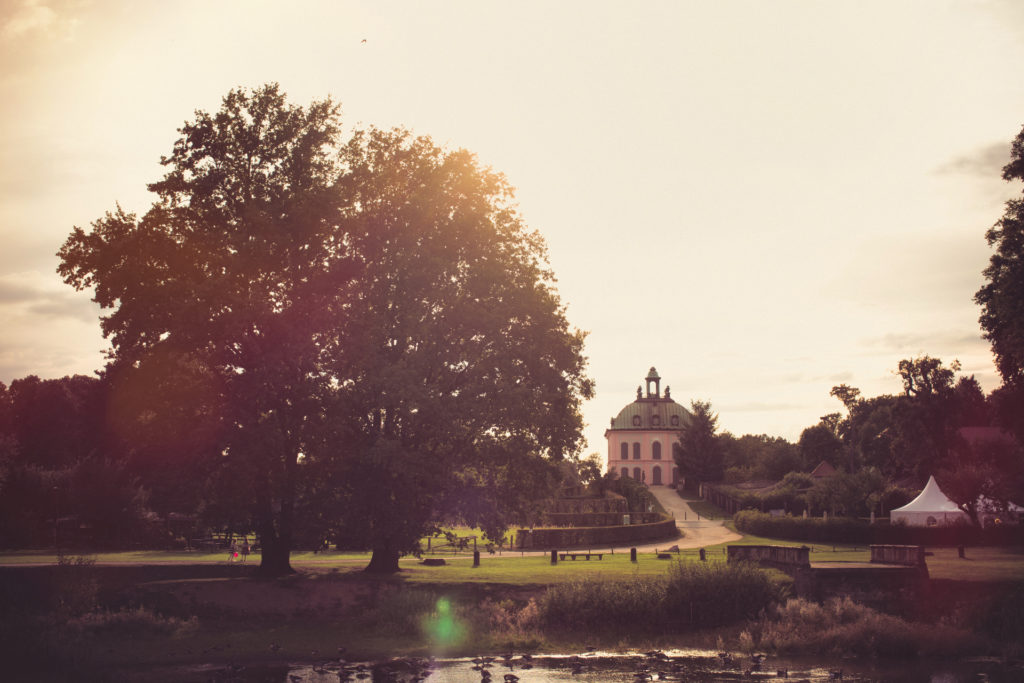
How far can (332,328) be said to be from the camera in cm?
3603

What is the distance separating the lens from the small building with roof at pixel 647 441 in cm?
13738

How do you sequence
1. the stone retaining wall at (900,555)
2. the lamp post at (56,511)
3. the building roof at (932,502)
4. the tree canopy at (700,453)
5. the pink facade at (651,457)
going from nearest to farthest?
the stone retaining wall at (900,555) < the lamp post at (56,511) < the building roof at (932,502) < the tree canopy at (700,453) < the pink facade at (651,457)

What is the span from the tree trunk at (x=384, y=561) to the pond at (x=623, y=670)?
32.0 ft

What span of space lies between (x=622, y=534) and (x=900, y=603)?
30437 mm

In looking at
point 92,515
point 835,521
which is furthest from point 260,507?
point 835,521

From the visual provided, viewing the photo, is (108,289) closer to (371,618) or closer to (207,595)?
(207,595)

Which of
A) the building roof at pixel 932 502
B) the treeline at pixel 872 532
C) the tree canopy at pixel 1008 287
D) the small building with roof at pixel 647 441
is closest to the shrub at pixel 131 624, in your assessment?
the tree canopy at pixel 1008 287

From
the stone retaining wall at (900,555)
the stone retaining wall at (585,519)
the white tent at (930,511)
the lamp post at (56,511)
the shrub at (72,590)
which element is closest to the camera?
the shrub at (72,590)

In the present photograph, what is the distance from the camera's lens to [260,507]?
3550cm

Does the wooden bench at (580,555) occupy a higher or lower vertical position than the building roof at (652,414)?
lower

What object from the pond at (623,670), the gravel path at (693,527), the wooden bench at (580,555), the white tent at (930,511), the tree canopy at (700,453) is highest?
the tree canopy at (700,453)

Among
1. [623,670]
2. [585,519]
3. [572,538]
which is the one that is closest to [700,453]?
[585,519]

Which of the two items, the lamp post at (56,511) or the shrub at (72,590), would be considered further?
the lamp post at (56,511)

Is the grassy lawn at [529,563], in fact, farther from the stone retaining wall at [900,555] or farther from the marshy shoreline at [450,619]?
the marshy shoreline at [450,619]
